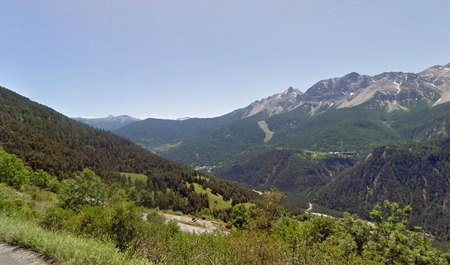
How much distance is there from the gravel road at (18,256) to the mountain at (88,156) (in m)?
96.1

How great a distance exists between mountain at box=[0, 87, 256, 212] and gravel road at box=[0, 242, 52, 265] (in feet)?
315

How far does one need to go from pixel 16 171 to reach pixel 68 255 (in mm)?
58349

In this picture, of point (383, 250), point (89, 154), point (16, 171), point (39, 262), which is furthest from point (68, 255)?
point (89, 154)

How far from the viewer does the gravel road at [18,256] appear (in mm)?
9229

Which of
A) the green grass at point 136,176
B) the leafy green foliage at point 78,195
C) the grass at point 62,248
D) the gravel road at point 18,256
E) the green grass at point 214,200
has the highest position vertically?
the grass at point 62,248

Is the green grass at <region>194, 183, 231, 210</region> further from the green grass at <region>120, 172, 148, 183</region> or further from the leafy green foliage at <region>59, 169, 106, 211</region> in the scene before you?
the leafy green foliage at <region>59, 169, 106, 211</region>

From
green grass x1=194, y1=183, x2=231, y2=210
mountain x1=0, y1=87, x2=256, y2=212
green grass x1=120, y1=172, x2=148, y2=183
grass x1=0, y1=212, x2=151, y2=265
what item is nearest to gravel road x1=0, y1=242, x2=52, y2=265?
grass x1=0, y1=212, x2=151, y2=265

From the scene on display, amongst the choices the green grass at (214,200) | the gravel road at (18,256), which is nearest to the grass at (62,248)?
the gravel road at (18,256)

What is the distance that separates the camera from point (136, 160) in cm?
16075

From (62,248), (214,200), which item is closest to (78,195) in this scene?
(62,248)

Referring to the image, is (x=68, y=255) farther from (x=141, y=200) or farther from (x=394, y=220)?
(x=141, y=200)

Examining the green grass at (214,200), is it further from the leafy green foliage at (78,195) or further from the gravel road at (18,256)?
the gravel road at (18,256)

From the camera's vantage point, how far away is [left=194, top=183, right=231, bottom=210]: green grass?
377 ft

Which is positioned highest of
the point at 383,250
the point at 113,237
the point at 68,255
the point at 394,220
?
the point at 68,255
